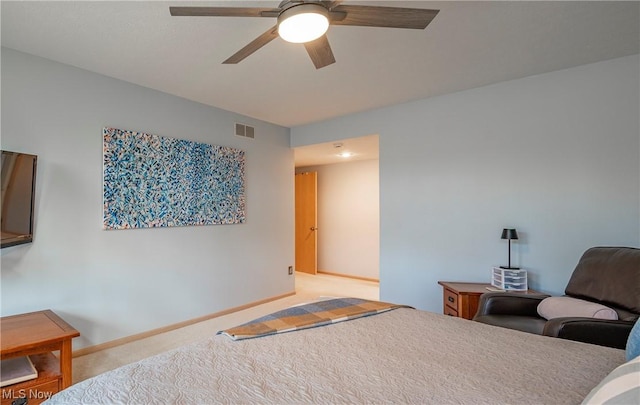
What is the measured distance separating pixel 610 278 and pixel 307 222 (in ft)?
15.6

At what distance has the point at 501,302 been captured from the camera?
2377 millimetres

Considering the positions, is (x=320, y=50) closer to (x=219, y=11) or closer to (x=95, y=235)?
(x=219, y=11)

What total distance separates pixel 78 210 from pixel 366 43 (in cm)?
271

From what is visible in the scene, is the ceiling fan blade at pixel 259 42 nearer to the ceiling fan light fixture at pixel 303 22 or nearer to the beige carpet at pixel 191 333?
the ceiling fan light fixture at pixel 303 22

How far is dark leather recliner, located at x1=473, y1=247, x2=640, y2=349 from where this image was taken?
68.4 inches

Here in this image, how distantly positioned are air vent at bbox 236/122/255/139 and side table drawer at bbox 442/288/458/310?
2.93m

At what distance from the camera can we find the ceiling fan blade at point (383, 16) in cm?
145

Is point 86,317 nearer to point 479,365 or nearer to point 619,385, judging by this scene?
point 479,365

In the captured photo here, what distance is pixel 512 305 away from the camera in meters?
2.37

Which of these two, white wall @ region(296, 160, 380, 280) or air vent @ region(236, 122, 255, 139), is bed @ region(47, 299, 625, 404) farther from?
white wall @ region(296, 160, 380, 280)

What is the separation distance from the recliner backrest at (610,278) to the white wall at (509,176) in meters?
0.43

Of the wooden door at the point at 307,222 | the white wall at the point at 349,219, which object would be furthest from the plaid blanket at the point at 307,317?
the wooden door at the point at 307,222

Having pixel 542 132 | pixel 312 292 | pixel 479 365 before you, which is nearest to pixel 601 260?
pixel 542 132

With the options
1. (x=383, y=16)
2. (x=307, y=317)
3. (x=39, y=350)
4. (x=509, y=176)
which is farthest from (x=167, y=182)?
(x=509, y=176)
